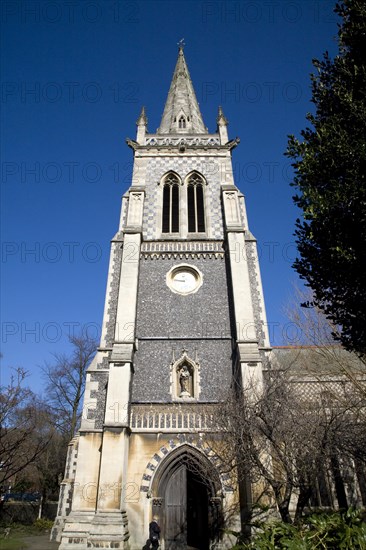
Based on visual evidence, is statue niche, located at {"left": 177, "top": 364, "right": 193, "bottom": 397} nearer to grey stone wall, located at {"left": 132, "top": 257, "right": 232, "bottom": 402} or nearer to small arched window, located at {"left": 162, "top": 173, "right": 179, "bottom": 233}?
grey stone wall, located at {"left": 132, "top": 257, "right": 232, "bottom": 402}

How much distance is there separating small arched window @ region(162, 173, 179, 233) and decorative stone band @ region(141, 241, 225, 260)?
120 cm

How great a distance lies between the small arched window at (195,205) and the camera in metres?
17.9

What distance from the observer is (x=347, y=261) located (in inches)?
247

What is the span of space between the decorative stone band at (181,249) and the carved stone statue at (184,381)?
5216 millimetres

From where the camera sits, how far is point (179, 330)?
1432 centimetres

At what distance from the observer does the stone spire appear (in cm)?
2389

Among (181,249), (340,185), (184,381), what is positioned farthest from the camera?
(181,249)

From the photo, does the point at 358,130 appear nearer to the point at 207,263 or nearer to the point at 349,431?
the point at 349,431

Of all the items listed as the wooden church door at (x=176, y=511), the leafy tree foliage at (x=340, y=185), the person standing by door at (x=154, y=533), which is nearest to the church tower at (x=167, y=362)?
the wooden church door at (x=176, y=511)

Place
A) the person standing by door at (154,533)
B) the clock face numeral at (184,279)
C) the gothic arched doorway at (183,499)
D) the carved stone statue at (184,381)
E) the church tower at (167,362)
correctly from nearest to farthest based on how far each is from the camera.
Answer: the person standing by door at (154,533) → the church tower at (167,362) → the gothic arched doorway at (183,499) → the carved stone statue at (184,381) → the clock face numeral at (184,279)

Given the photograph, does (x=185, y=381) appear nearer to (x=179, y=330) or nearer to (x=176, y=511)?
(x=179, y=330)

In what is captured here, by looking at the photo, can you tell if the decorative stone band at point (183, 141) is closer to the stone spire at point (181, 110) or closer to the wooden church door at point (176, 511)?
the stone spire at point (181, 110)

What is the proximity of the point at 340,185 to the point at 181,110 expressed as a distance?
21243 mm

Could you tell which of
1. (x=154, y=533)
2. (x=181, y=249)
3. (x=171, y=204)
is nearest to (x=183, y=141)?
(x=171, y=204)
